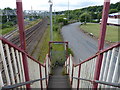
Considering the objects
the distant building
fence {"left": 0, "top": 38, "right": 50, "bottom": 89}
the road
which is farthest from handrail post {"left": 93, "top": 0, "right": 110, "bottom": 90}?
the road

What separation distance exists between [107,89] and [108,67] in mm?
265

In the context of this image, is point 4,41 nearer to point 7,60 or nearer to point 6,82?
point 7,60

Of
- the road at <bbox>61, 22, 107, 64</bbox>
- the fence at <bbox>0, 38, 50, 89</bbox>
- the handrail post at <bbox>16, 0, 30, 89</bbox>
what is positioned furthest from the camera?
the road at <bbox>61, 22, 107, 64</bbox>

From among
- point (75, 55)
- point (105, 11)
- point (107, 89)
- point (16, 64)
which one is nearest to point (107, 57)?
point (107, 89)

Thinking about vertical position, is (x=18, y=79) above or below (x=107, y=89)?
above

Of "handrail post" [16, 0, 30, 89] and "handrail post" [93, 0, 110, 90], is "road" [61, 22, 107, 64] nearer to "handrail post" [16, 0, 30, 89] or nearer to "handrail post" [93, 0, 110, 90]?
"handrail post" [93, 0, 110, 90]

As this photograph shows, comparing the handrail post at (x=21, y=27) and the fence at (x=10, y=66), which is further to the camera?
the handrail post at (x=21, y=27)

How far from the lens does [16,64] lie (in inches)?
53.3

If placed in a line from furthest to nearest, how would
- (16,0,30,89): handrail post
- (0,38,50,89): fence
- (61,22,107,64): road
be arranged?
(61,22,107,64): road
(16,0,30,89): handrail post
(0,38,50,89): fence

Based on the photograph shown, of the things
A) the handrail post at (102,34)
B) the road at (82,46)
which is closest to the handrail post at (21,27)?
the handrail post at (102,34)

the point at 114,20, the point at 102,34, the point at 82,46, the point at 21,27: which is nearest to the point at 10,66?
the point at 21,27

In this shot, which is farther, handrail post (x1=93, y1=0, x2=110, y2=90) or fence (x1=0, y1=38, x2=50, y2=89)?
handrail post (x1=93, y1=0, x2=110, y2=90)

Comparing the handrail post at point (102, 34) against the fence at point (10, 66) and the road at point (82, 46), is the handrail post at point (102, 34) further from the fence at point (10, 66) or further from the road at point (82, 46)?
the road at point (82, 46)

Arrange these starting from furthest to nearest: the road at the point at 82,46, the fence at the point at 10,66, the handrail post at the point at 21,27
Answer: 1. the road at the point at 82,46
2. the handrail post at the point at 21,27
3. the fence at the point at 10,66
